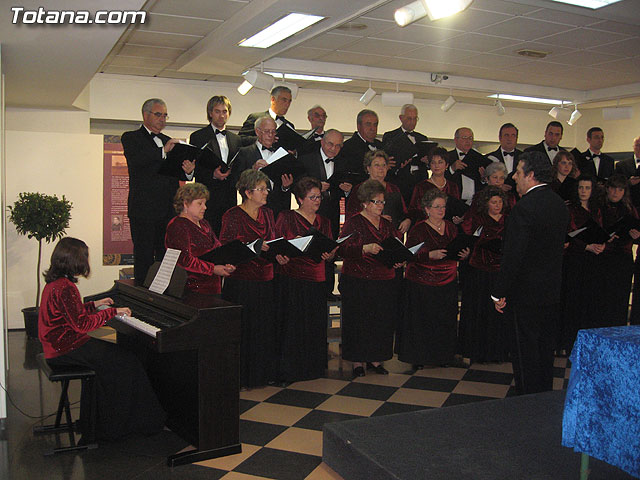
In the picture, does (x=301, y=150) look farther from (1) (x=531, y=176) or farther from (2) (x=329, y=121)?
(2) (x=329, y=121)

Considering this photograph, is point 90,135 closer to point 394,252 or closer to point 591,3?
point 394,252

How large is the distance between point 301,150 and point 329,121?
4329 millimetres

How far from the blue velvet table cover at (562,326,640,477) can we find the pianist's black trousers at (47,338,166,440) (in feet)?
8.19

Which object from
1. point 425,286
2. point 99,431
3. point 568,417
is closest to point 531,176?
point 425,286

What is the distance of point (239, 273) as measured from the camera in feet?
14.9

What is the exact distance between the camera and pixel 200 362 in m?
3.24

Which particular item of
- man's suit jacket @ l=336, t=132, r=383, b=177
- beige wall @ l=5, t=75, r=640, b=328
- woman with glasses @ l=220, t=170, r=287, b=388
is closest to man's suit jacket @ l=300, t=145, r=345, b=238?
man's suit jacket @ l=336, t=132, r=383, b=177

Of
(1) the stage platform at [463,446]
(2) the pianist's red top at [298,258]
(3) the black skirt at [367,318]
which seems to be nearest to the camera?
(1) the stage platform at [463,446]

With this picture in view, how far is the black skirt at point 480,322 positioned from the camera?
535 cm

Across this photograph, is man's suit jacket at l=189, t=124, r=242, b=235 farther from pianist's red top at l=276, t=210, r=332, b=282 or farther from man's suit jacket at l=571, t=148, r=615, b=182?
man's suit jacket at l=571, t=148, r=615, b=182

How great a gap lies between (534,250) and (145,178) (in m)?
2.99

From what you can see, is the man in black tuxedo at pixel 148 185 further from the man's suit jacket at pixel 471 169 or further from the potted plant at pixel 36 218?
the man's suit jacket at pixel 471 169

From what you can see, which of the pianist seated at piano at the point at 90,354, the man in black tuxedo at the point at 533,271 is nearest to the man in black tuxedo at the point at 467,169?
Result: the man in black tuxedo at the point at 533,271

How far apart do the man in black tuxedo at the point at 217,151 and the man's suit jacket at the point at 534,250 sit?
2402 mm
